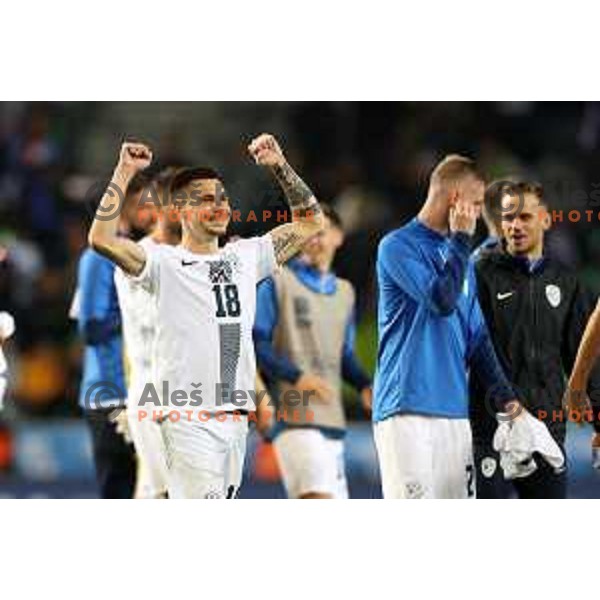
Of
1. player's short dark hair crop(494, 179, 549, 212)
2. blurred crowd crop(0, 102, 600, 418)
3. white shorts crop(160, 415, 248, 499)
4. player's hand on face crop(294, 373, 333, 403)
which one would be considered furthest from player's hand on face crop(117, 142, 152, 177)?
blurred crowd crop(0, 102, 600, 418)

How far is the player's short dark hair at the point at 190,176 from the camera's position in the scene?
9.92 metres

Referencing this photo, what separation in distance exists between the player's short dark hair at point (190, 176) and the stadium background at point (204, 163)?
9.37 ft

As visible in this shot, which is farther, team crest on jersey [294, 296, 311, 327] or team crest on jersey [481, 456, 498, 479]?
team crest on jersey [294, 296, 311, 327]

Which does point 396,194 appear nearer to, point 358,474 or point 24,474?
point 358,474

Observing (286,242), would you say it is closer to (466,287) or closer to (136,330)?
(466,287)

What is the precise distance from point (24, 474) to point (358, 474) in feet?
8.81

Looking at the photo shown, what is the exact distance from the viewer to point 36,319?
A: 1446 centimetres

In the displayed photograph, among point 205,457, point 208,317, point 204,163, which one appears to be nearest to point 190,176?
point 208,317

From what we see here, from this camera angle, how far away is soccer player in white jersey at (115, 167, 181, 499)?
34.7 feet

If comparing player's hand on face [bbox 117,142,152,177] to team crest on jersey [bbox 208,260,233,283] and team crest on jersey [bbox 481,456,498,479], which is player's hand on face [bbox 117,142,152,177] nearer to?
team crest on jersey [bbox 208,260,233,283]

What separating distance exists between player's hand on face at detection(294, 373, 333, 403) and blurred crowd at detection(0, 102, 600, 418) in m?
1.57

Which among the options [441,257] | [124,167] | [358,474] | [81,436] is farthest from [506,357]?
[81,436]

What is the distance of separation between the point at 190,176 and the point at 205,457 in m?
1.52

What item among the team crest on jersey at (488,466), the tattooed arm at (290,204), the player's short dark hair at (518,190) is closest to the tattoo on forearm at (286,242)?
the tattooed arm at (290,204)
